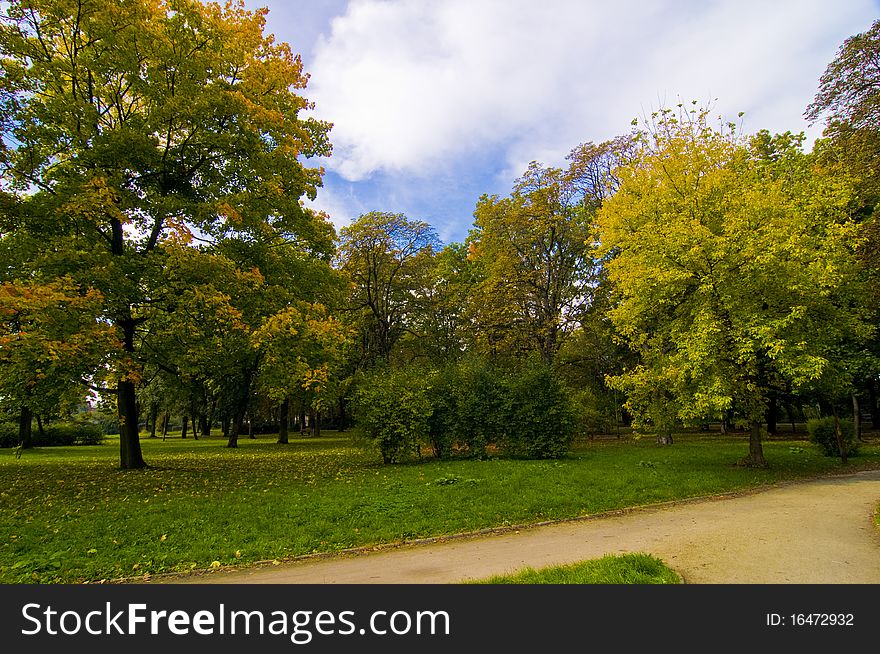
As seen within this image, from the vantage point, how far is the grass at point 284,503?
628 cm

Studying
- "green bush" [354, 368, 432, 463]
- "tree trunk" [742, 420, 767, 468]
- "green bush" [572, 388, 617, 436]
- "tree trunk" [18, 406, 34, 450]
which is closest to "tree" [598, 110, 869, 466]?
"tree trunk" [742, 420, 767, 468]

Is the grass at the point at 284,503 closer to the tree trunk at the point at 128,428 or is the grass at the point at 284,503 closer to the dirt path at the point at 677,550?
the tree trunk at the point at 128,428

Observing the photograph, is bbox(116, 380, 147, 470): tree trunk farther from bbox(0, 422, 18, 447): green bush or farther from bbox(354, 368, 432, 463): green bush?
bbox(0, 422, 18, 447): green bush

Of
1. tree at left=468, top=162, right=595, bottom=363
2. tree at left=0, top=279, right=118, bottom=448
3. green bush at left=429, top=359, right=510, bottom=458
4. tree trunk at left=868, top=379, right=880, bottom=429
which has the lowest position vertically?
tree trunk at left=868, top=379, right=880, bottom=429

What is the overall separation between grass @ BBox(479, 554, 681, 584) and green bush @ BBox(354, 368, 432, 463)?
9503mm

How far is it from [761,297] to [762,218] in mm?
2077

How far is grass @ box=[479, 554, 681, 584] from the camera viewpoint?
4.63 m

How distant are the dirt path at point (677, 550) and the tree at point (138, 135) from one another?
8.10m

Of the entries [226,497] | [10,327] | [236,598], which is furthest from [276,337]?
[236,598]

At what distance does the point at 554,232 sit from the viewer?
24406mm

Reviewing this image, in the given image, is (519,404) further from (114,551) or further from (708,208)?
(114,551)

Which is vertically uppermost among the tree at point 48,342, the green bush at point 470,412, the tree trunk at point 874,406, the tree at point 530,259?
the tree at point 530,259

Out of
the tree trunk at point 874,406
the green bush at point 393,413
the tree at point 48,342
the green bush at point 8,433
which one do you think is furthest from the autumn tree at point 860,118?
the green bush at point 8,433

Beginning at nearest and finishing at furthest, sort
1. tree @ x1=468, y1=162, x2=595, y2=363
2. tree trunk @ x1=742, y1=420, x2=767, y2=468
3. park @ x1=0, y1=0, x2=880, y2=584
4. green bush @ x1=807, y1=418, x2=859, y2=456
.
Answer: park @ x1=0, y1=0, x2=880, y2=584 → tree trunk @ x1=742, y1=420, x2=767, y2=468 → green bush @ x1=807, y1=418, x2=859, y2=456 → tree @ x1=468, y1=162, x2=595, y2=363
